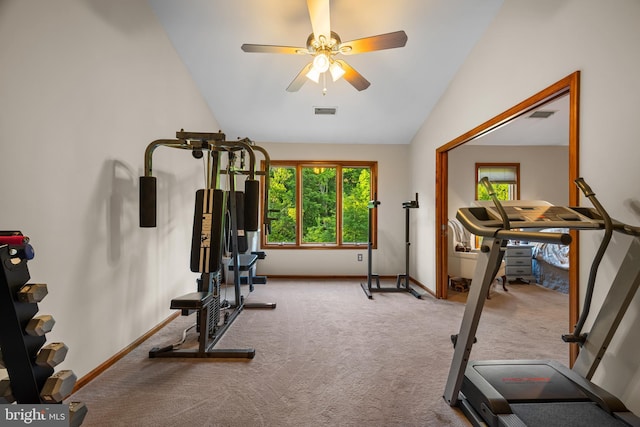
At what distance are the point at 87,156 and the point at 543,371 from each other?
3.08 metres

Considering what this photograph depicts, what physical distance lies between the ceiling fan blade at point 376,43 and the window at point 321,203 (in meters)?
2.98

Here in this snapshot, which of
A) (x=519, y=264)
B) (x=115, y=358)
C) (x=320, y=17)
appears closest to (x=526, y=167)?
(x=519, y=264)

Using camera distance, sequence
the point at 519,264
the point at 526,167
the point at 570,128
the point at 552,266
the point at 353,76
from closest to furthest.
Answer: the point at 570,128
the point at 353,76
the point at 552,266
the point at 519,264
the point at 526,167

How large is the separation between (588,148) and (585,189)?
47cm

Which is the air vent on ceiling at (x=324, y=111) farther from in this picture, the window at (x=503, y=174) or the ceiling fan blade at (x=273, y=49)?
the window at (x=503, y=174)

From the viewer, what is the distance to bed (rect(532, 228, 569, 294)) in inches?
165

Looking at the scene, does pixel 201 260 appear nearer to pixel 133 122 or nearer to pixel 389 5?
pixel 133 122

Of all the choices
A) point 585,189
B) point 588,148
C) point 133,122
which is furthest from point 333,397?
point 133,122

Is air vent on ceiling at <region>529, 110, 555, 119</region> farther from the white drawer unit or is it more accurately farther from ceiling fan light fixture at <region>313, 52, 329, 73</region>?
ceiling fan light fixture at <region>313, 52, 329, 73</region>

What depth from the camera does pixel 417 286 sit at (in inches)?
176

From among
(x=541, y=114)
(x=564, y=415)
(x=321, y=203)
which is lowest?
(x=564, y=415)

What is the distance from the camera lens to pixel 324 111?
160 inches

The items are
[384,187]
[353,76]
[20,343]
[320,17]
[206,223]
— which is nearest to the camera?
[20,343]

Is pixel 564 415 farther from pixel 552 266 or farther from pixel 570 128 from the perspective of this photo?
pixel 552 266
